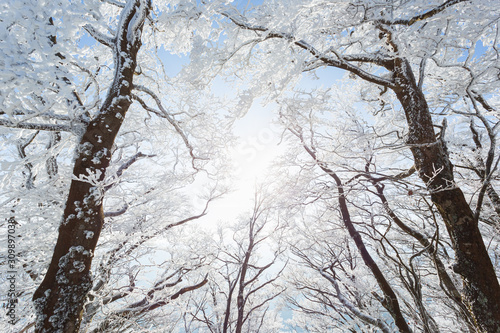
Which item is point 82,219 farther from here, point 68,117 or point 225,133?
point 225,133

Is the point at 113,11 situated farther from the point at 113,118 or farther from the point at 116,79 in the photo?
the point at 113,118

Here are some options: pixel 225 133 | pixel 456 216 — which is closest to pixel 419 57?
pixel 456 216

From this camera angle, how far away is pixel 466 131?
18.7 feet

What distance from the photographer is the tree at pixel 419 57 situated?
2330mm

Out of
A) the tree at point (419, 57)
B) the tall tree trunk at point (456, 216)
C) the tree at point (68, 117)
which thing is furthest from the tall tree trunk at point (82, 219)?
the tall tree trunk at point (456, 216)

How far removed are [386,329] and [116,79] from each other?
5.91 meters

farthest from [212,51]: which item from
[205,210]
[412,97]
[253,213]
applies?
[253,213]

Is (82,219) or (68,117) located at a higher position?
(68,117)

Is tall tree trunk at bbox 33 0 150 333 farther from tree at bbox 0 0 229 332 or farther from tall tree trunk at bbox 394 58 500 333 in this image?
tall tree trunk at bbox 394 58 500 333

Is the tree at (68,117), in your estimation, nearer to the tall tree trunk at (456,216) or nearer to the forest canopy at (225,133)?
the forest canopy at (225,133)

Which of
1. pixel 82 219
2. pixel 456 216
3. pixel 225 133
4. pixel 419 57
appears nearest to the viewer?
pixel 82 219

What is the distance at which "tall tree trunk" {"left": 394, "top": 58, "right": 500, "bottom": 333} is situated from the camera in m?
2.20

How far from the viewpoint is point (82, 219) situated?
7.11 feet

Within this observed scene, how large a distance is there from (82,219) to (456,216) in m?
4.36
